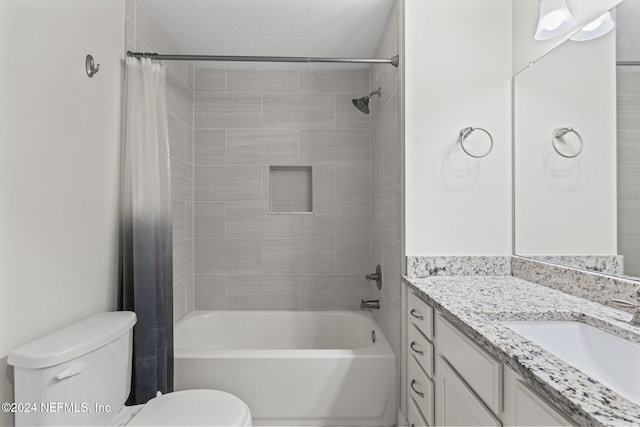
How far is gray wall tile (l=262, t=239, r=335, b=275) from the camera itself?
2.80 meters

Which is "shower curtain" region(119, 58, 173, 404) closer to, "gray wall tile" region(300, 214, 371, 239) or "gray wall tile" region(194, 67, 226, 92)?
"gray wall tile" region(194, 67, 226, 92)

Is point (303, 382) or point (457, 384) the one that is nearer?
point (457, 384)

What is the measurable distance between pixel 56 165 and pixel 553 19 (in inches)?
83.4

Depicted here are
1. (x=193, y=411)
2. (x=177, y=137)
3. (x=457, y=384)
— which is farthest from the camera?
(x=177, y=137)

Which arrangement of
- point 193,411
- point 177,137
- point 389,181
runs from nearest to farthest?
1. point 193,411
2. point 389,181
3. point 177,137

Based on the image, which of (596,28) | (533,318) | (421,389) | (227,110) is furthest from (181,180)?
(596,28)

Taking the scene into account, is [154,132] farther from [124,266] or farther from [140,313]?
[140,313]

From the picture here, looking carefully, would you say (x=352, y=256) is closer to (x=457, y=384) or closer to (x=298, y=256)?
(x=298, y=256)

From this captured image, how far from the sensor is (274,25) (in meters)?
2.17

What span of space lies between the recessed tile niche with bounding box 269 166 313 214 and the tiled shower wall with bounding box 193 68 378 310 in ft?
0.28

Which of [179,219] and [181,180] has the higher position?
[181,180]

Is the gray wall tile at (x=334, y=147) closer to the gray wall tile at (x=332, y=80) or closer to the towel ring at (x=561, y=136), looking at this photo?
the gray wall tile at (x=332, y=80)

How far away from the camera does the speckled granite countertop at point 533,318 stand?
0.57m

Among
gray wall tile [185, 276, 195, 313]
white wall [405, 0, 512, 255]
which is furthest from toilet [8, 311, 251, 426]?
white wall [405, 0, 512, 255]
